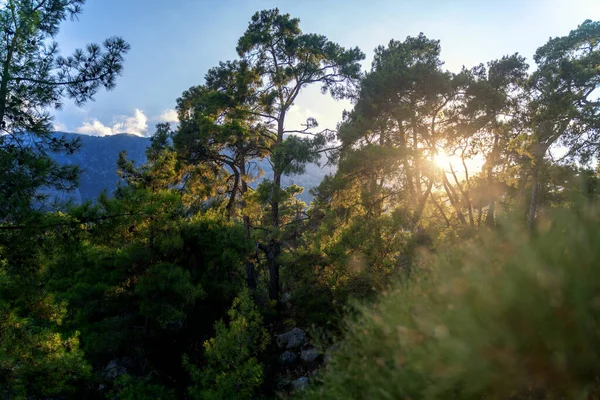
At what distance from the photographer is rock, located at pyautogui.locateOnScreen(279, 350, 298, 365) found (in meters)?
13.2

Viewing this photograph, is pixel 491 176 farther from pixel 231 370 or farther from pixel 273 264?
pixel 231 370

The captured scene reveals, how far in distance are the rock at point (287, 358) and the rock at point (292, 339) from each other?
344mm

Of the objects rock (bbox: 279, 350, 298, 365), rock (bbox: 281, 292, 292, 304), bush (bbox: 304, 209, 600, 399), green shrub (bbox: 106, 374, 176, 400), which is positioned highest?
bush (bbox: 304, 209, 600, 399)

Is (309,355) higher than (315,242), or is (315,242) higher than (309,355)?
(315,242)

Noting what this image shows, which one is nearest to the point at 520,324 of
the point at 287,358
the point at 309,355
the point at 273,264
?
the point at 309,355

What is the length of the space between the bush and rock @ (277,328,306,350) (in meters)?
12.3

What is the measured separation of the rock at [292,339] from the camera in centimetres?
1371

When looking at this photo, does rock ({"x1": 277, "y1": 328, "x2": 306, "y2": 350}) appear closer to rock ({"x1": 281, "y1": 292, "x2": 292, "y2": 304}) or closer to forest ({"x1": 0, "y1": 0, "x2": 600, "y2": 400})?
forest ({"x1": 0, "y1": 0, "x2": 600, "y2": 400})

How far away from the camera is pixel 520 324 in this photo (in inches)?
75.8

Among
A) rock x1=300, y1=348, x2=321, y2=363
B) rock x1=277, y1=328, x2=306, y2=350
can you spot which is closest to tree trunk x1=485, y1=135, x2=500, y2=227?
rock x1=300, y1=348, x2=321, y2=363

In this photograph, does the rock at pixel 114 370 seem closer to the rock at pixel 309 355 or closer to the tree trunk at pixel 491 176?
the rock at pixel 309 355

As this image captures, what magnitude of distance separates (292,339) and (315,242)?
4.66 m

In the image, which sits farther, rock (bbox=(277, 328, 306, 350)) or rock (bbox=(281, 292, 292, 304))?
rock (bbox=(281, 292, 292, 304))

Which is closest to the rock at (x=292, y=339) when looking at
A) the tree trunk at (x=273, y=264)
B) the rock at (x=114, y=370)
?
the tree trunk at (x=273, y=264)
